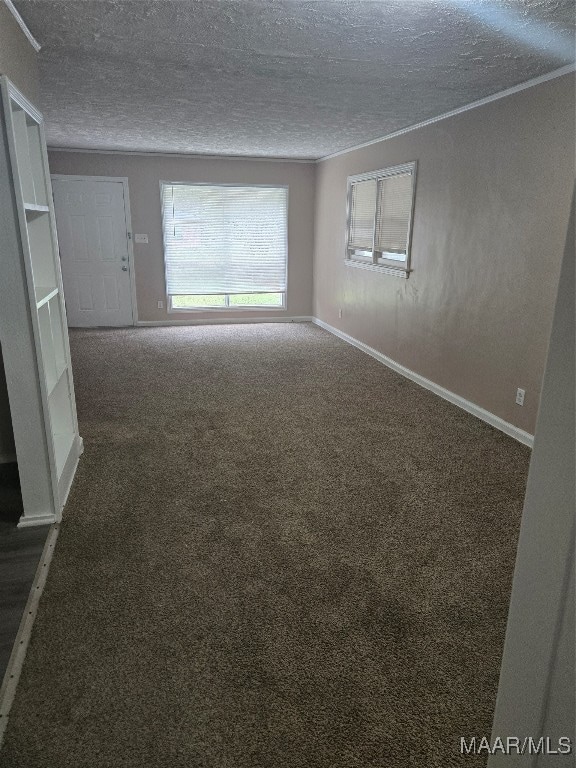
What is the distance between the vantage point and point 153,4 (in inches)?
85.7

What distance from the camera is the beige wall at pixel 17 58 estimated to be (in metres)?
2.14

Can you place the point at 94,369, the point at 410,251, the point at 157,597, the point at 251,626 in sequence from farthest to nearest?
1. the point at 94,369
2. the point at 410,251
3. the point at 157,597
4. the point at 251,626

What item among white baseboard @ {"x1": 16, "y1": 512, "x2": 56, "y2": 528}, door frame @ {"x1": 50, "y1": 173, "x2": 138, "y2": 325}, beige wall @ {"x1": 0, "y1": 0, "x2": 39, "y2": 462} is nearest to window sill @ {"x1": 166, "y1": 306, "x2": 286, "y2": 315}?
door frame @ {"x1": 50, "y1": 173, "x2": 138, "y2": 325}

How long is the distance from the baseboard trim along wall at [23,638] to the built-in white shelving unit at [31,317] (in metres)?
0.33

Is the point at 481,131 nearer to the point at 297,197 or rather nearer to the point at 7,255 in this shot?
the point at 7,255

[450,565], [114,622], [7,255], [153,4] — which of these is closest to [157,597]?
[114,622]

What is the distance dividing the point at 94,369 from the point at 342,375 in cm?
256

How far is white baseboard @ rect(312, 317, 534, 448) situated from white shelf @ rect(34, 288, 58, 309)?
2.56 meters

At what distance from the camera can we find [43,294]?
2.68 metres

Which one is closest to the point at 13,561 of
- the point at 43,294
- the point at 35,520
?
the point at 35,520

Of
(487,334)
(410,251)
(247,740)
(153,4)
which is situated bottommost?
(247,740)

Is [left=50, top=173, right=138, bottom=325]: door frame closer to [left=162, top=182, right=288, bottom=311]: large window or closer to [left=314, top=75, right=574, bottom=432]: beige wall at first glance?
[left=162, top=182, right=288, bottom=311]: large window

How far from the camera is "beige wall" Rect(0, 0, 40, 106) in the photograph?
2.14m

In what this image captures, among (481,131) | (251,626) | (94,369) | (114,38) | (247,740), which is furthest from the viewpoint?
(94,369)
